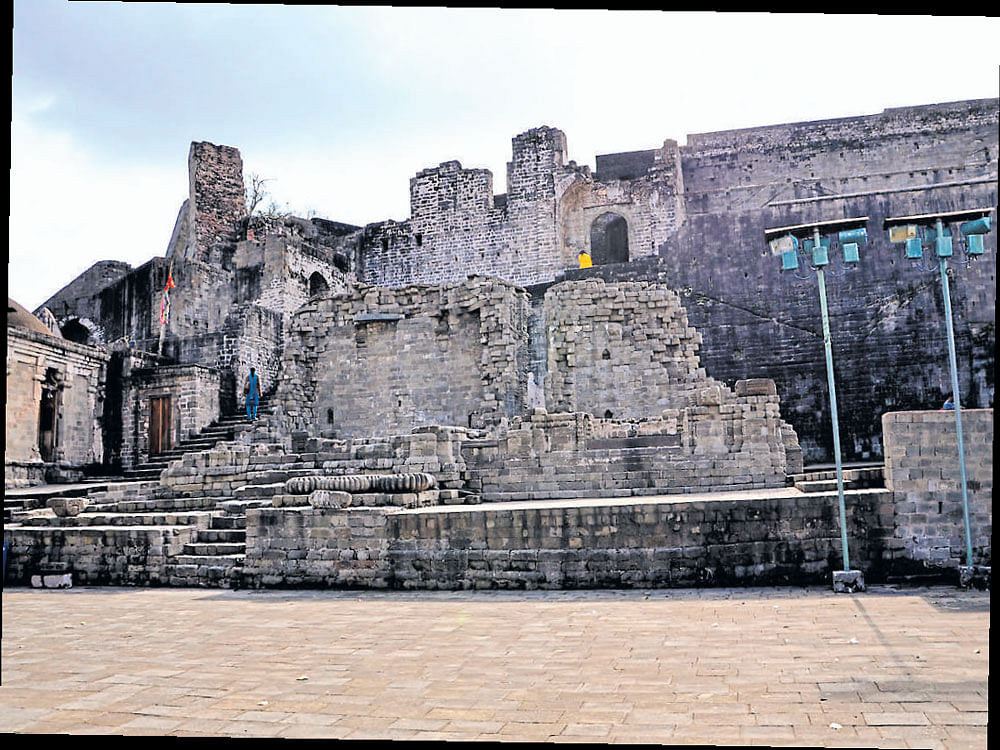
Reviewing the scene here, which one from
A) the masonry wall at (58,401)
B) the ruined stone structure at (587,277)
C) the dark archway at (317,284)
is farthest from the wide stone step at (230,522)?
the dark archway at (317,284)

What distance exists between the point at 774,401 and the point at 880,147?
2135 cm

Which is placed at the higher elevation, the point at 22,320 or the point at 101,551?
the point at 22,320

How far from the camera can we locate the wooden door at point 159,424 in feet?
70.8

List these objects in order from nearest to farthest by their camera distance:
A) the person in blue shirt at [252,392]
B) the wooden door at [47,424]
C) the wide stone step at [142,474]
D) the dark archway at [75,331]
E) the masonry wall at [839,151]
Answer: the wide stone step at [142,474] < the wooden door at [47,424] < the person in blue shirt at [252,392] < the dark archway at [75,331] < the masonry wall at [839,151]

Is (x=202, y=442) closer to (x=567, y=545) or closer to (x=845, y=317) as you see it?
(x=567, y=545)

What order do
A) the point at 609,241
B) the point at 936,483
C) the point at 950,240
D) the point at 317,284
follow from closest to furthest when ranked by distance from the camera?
the point at 950,240, the point at 936,483, the point at 317,284, the point at 609,241

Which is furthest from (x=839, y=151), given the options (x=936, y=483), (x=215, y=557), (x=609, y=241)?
(x=215, y=557)

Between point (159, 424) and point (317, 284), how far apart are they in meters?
10.5

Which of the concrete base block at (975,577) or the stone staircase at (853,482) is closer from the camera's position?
the concrete base block at (975,577)

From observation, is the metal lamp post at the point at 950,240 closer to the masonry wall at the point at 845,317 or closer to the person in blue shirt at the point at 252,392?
the masonry wall at the point at 845,317

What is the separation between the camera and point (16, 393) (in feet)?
62.5

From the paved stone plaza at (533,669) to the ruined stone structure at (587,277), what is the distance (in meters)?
10.0

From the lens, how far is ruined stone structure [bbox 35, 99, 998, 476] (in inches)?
716

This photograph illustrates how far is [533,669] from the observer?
556 centimetres
